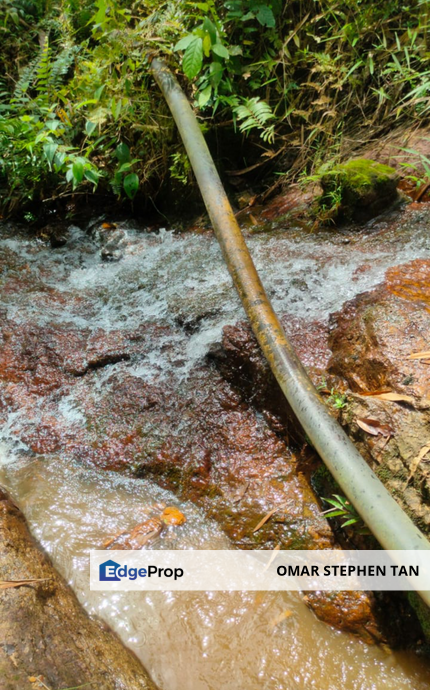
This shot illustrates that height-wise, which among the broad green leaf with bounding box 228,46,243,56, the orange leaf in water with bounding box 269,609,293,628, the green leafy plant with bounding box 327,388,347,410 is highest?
the broad green leaf with bounding box 228,46,243,56

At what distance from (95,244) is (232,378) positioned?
2692 millimetres

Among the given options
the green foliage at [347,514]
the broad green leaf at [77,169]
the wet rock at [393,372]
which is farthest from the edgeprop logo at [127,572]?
the broad green leaf at [77,169]

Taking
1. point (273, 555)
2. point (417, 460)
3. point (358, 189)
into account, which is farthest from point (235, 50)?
point (273, 555)

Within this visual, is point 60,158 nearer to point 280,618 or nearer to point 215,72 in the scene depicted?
point 215,72

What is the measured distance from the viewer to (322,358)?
230cm

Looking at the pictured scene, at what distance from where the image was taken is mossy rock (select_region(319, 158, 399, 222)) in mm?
3107

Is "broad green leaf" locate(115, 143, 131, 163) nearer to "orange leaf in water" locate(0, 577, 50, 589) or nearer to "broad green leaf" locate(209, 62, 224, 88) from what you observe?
"broad green leaf" locate(209, 62, 224, 88)

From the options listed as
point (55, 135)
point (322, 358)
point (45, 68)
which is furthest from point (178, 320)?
point (45, 68)

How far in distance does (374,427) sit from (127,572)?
1.24 metres

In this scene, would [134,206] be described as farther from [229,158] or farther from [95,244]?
[229,158]

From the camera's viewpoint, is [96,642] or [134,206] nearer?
[96,642]

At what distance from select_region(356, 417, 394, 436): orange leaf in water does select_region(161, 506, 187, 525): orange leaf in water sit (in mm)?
953

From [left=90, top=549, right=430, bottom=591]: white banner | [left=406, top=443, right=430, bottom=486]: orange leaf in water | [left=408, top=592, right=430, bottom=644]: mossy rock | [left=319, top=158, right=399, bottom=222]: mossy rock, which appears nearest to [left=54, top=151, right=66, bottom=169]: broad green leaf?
[left=319, top=158, right=399, bottom=222]: mossy rock

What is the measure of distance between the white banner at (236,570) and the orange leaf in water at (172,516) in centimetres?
14
